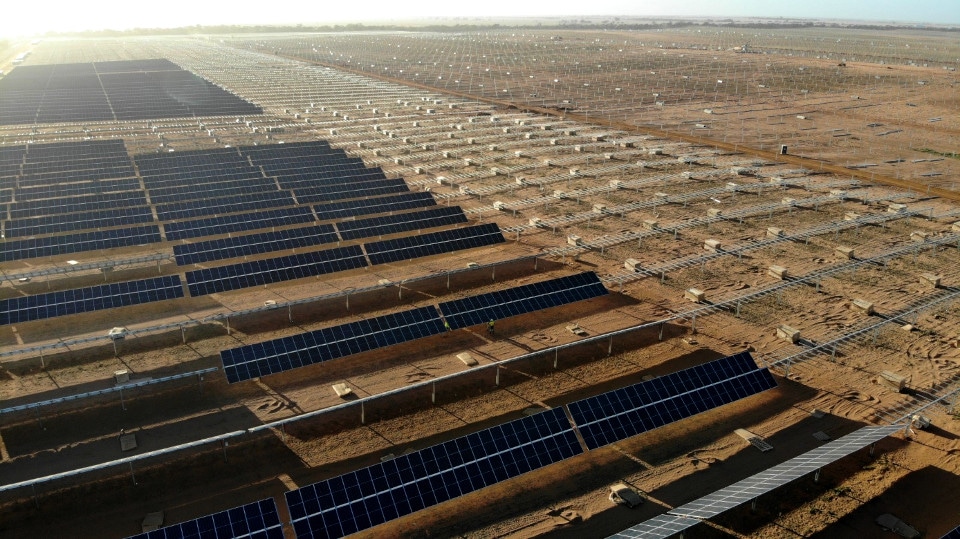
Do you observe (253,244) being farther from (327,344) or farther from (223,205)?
(327,344)

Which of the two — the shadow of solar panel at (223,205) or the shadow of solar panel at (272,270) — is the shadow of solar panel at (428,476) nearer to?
the shadow of solar panel at (272,270)

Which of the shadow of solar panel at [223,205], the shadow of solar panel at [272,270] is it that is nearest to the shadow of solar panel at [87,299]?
the shadow of solar panel at [272,270]

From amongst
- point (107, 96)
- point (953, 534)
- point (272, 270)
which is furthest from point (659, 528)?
point (107, 96)

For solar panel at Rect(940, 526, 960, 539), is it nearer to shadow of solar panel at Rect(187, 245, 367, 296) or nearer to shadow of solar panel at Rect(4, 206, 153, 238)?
shadow of solar panel at Rect(187, 245, 367, 296)

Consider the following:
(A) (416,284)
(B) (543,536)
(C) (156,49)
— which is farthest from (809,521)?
(C) (156,49)

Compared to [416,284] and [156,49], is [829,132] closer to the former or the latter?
[416,284]

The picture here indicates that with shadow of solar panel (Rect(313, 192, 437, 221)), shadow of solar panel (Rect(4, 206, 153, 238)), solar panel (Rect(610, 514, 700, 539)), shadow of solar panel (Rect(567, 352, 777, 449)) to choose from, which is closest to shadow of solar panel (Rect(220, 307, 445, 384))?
shadow of solar panel (Rect(567, 352, 777, 449))

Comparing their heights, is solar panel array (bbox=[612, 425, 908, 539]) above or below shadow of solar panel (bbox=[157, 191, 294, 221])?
below
